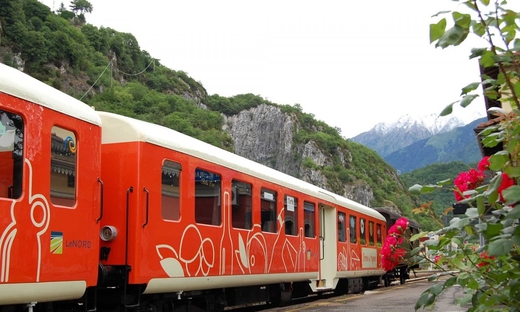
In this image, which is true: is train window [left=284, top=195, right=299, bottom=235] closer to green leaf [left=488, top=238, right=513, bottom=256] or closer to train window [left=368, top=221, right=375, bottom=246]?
train window [left=368, top=221, right=375, bottom=246]

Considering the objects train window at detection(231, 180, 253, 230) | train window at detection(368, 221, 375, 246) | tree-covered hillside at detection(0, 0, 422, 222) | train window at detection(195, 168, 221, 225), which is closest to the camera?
train window at detection(195, 168, 221, 225)

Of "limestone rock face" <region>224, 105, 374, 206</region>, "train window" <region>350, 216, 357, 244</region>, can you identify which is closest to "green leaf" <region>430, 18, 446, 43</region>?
"train window" <region>350, 216, 357, 244</region>

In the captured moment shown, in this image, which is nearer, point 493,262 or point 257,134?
point 493,262

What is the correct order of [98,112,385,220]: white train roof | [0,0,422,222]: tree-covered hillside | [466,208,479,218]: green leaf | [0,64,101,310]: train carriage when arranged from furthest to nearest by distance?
[0,0,422,222]: tree-covered hillside < [98,112,385,220]: white train roof < [0,64,101,310]: train carriage < [466,208,479,218]: green leaf

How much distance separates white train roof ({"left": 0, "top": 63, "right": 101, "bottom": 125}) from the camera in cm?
579

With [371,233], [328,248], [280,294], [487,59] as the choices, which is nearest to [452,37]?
[487,59]

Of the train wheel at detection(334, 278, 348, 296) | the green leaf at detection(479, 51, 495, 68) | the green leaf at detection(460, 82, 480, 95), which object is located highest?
the green leaf at detection(479, 51, 495, 68)

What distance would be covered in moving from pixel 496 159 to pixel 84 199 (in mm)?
5090

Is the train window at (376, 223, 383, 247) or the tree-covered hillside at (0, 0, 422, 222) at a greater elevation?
the tree-covered hillside at (0, 0, 422, 222)

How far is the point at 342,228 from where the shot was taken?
1706cm

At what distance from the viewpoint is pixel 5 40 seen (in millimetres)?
65375

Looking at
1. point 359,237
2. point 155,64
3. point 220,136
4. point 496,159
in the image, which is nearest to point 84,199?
point 496,159

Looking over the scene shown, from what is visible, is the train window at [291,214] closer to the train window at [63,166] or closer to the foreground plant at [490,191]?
the train window at [63,166]

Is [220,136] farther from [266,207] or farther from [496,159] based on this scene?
[496,159]
